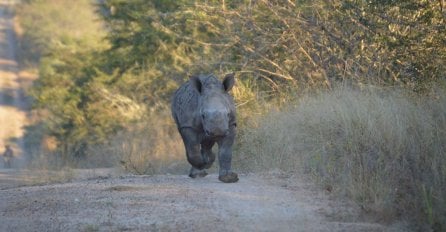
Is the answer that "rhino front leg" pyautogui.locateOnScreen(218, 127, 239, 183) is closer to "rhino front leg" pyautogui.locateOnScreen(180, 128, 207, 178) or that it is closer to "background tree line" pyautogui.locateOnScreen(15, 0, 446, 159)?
"rhino front leg" pyautogui.locateOnScreen(180, 128, 207, 178)

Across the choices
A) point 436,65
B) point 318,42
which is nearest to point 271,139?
point 436,65

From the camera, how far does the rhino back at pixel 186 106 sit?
397 inches

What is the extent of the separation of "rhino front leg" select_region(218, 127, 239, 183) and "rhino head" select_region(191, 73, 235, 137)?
20 cm

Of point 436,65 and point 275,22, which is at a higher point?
point 275,22

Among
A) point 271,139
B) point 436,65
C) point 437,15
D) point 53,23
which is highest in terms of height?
point 53,23

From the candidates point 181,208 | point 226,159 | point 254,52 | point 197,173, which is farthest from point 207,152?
point 254,52

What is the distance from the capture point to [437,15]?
12609 mm

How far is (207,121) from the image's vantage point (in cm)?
952

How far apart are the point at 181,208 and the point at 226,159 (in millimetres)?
1945

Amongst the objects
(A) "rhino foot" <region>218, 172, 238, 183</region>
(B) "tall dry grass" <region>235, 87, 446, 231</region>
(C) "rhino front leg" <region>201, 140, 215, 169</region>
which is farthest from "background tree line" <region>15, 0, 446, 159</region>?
(A) "rhino foot" <region>218, 172, 238, 183</region>

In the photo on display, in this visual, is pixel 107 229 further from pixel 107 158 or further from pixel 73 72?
pixel 73 72

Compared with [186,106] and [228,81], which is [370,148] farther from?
[186,106]

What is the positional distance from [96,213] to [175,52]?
14292mm

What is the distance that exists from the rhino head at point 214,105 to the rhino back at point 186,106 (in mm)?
177
